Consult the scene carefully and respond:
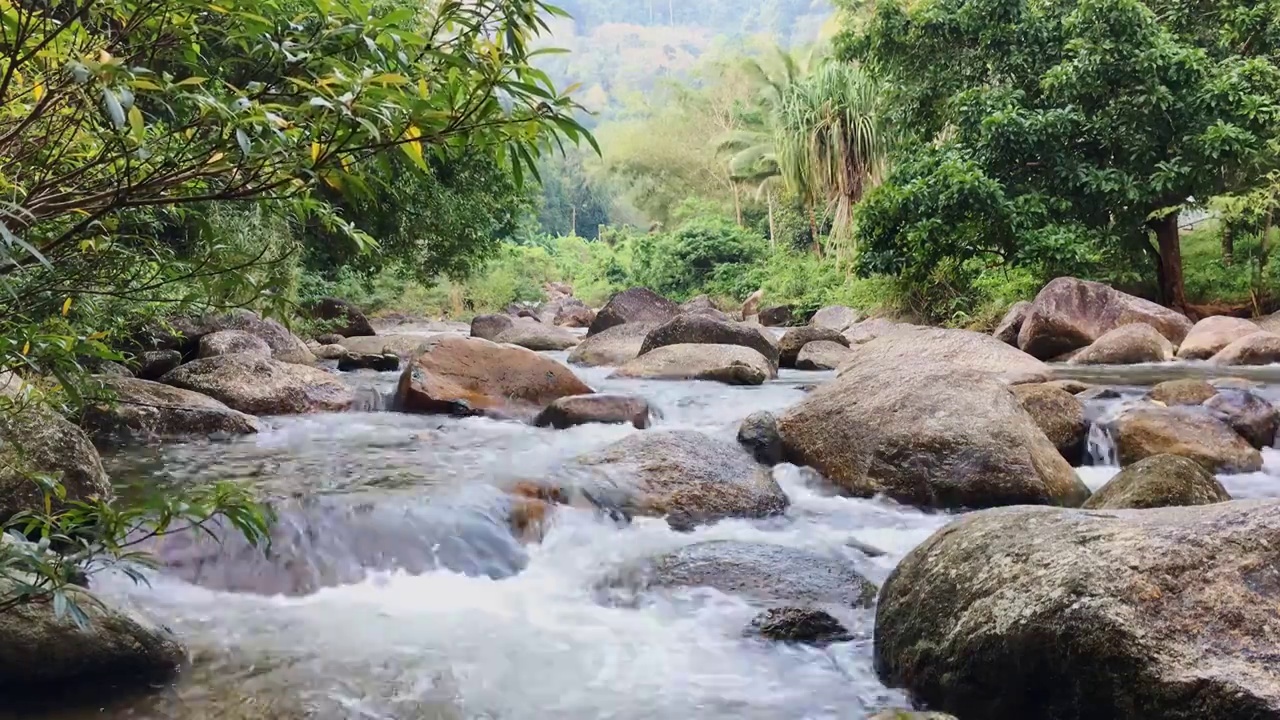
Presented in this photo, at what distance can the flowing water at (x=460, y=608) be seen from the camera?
317 centimetres

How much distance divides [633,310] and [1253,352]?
28.1 ft

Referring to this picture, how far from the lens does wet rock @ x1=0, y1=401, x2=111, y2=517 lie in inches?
160

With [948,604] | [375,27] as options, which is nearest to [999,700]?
[948,604]

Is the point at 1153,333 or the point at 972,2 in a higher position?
the point at 972,2

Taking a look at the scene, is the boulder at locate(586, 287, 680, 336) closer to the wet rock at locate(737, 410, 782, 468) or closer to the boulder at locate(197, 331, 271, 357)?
the boulder at locate(197, 331, 271, 357)

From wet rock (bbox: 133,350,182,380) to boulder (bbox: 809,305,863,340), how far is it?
452 inches

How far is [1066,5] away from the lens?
46.3 ft

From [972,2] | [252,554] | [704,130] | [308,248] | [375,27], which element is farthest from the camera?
[704,130]

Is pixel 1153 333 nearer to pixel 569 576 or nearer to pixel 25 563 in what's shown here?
pixel 569 576

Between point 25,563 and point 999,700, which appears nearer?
point 25,563

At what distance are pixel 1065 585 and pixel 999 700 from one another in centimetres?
41

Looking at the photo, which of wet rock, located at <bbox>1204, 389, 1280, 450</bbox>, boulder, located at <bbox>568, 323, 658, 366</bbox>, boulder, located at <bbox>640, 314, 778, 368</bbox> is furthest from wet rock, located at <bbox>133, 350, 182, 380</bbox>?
wet rock, located at <bbox>1204, 389, 1280, 450</bbox>

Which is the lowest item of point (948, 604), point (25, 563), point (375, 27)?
point (948, 604)

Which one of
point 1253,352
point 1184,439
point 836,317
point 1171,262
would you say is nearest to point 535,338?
Answer: point 836,317
